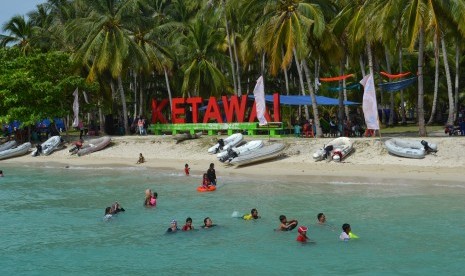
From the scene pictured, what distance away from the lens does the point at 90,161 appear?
38469 millimetres

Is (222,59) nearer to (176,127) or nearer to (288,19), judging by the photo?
(176,127)

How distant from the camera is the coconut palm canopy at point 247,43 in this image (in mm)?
32312

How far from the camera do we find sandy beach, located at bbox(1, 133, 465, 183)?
26.7 m

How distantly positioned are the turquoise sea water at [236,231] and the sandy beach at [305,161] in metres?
1.40

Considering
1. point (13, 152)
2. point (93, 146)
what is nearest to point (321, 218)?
point (93, 146)

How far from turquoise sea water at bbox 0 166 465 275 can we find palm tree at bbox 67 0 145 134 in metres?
18.3

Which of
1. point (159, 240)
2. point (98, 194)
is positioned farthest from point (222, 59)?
point (159, 240)

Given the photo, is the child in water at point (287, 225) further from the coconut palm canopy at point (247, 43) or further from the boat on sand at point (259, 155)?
the coconut palm canopy at point (247, 43)

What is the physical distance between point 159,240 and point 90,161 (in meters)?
21.8

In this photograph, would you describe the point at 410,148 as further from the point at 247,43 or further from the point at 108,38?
the point at 108,38

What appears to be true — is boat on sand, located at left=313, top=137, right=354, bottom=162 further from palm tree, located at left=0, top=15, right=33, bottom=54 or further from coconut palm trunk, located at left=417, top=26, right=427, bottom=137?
palm tree, located at left=0, top=15, right=33, bottom=54

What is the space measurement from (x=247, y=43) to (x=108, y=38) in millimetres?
10911

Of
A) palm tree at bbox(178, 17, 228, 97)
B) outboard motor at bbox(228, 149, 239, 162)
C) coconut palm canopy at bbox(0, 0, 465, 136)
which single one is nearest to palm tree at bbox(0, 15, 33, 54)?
coconut palm canopy at bbox(0, 0, 465, 136)

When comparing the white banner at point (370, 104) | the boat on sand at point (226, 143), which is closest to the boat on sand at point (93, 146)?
the boat on sand at point (226, 143)
